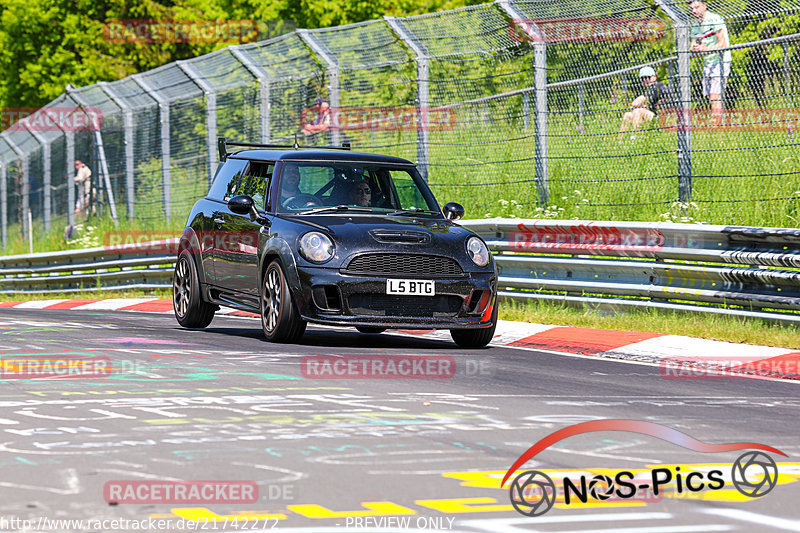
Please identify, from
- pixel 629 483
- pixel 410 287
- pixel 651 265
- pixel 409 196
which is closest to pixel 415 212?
pixel 409 196

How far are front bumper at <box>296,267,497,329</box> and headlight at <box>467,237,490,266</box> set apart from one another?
20cm

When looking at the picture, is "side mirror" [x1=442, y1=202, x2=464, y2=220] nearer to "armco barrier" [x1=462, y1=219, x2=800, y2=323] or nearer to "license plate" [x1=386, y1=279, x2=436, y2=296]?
"license plate" [x1=386, y1=279, x2=436, y2=296]

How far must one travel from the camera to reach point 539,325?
13.2m

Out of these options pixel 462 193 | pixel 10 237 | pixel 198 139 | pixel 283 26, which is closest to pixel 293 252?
pixel 462 193

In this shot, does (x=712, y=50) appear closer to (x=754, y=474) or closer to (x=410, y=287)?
(x=410, y=287)

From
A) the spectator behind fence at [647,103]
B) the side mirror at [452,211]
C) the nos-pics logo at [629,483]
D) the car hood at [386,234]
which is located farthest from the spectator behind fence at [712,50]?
the nos-pics logo at [629,483]

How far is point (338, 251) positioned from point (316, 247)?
0.58 feet

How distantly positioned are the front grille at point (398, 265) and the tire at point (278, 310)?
580mm

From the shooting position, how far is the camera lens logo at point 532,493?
17.6 ft

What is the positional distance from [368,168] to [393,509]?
7482 millimetres

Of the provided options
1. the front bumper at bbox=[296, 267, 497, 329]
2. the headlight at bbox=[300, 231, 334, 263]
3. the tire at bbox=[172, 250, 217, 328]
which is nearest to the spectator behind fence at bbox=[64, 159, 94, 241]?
the tire at bbox=[172, 250, 217, 328]

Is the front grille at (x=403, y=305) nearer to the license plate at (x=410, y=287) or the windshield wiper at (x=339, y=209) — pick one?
the license plate at (x=410, y=287)

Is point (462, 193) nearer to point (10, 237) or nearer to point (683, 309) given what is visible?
point (683, 309)

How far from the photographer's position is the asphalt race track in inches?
205
